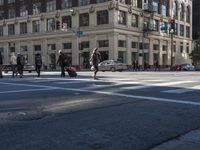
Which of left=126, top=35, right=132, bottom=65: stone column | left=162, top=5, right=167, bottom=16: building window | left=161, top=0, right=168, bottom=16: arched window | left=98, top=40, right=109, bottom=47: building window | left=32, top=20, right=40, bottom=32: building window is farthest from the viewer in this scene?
left=162, top=5, right=167, bottom=16: building window

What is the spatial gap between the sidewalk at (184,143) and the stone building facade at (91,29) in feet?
170

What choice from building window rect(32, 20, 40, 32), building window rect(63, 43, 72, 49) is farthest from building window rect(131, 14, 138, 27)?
building window rect(32, 20, 40, 32)

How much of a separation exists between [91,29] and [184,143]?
188ft

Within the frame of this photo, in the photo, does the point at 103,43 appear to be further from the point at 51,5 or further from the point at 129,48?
the point at 51,5

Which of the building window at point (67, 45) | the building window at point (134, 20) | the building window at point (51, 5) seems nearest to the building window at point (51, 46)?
the building window at point (67, 45)

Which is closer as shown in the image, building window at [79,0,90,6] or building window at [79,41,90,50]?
building window at [79,0,90,6]

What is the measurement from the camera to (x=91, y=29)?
207 feet

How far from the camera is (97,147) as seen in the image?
237 inches

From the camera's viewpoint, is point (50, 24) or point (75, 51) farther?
point (50, 24)

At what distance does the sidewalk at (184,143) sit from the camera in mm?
6223

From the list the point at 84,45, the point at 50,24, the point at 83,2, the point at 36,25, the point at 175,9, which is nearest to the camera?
the point at 83,2

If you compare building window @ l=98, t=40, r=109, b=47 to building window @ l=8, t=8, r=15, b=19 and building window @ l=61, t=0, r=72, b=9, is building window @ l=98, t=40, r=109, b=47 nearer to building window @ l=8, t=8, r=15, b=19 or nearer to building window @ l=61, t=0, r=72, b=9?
building window @ l=61, t=0, r=72, b=9

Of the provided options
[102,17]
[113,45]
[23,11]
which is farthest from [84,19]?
[23,11]

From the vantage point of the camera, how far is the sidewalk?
622cm
